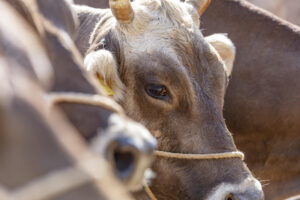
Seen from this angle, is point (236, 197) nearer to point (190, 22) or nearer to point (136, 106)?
point (136, 106)

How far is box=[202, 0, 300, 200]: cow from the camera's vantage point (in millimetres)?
4586

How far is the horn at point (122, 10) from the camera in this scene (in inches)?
126

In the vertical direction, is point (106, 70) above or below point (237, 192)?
above

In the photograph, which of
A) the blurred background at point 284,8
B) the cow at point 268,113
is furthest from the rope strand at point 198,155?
the blurred background at point 284,8

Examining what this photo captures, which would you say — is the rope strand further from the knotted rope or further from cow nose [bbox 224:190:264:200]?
the knotted rope

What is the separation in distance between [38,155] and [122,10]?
217 cm

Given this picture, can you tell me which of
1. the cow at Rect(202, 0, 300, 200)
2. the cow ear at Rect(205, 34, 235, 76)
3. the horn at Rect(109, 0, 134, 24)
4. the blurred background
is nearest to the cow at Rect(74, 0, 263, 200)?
the horn at Rect(109, 0, 134, 24)

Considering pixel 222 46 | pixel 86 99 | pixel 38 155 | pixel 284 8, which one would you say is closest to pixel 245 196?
pixel 222 46

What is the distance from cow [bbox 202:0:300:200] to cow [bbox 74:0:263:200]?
1.36 m

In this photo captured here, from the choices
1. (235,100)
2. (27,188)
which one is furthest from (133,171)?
(235,100)

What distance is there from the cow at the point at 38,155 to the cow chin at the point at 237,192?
1853 mm

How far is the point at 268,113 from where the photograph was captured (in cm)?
459

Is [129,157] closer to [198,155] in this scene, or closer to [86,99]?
[86,99]

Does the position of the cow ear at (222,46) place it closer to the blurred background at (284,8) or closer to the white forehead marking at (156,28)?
the white forehead marking at (156,28)
